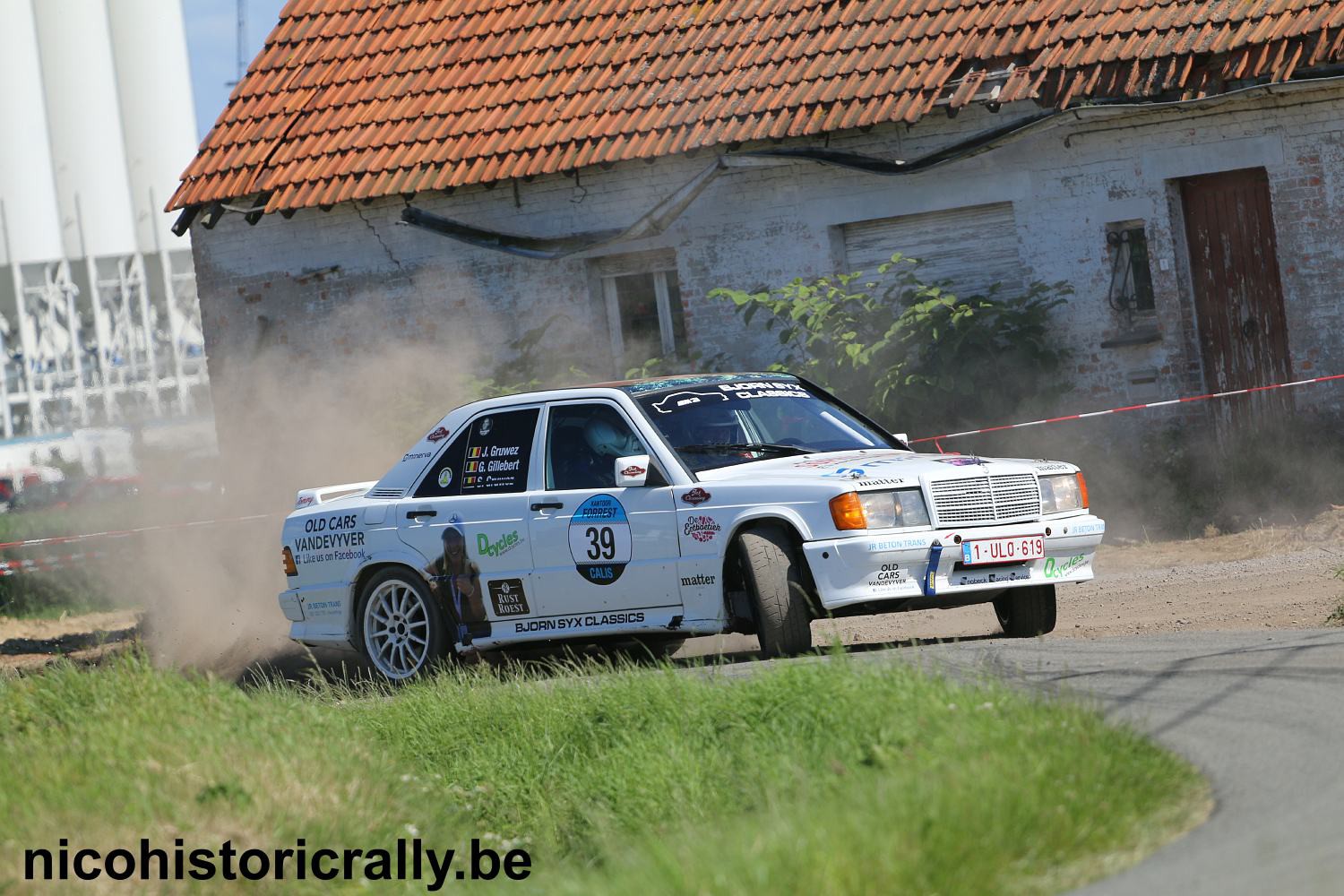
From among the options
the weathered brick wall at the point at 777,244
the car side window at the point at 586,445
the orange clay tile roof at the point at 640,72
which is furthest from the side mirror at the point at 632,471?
the orange clay tile roof at the point at 640,72

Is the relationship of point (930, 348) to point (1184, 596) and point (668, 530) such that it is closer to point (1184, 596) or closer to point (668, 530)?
point (1184, 596)

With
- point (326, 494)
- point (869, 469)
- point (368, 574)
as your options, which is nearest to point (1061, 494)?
point (869, 469)

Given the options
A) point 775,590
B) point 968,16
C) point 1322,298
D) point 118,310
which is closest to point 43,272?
point 118,310

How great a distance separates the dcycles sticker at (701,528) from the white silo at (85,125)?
40.1 m

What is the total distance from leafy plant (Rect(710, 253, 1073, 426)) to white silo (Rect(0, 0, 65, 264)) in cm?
3307

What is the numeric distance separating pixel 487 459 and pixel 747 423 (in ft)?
5.08

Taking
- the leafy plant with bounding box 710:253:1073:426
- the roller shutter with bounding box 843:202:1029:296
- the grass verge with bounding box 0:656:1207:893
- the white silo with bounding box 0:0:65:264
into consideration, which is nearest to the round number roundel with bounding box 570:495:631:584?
the grass verge with bounding box 0:656:1207:893

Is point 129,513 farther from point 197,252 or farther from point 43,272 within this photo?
point 43,272

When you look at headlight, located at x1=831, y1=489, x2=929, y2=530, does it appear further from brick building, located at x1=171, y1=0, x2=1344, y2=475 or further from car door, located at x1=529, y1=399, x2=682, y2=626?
brick building, located at x1=171, y1=0, x2=1344, y2=475

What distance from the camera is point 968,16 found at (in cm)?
1672

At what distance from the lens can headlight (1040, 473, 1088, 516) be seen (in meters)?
9.35

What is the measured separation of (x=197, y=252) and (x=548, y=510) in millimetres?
11808

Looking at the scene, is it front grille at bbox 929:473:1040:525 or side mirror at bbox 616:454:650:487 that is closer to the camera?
front grille at bbox 929:473:1040:525

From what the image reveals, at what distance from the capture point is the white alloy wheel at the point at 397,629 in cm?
1041
